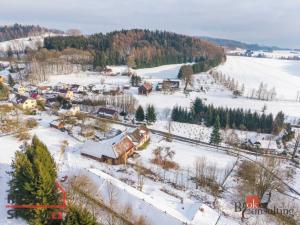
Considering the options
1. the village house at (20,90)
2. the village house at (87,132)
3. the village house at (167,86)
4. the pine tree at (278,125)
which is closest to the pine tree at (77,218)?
the village house at (87,132)

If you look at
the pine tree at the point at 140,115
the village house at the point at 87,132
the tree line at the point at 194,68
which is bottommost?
the village house at the point at 87,132

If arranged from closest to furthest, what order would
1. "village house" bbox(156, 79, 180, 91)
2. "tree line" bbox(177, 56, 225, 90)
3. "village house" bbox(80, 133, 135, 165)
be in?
"village house" bbox(80, 133, 135, 165)
"village house" bbox(156, 79, 180, 91)
"tree line" bbox(177, 56, 225, 90)

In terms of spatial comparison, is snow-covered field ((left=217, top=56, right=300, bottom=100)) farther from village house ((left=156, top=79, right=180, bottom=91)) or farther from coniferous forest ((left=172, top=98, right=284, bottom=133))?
coniferous forest ((left=172, top=98, right=284, bottom=133))

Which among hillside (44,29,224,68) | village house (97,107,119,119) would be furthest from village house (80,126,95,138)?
hillside (44,29,224,68)

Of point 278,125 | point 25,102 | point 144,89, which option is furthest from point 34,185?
point 144,89

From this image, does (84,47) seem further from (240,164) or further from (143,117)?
(240,164)

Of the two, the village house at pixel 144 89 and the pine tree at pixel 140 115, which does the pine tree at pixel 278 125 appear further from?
the village house at pixel 144 89

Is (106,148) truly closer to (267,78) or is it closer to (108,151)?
(108,151)
